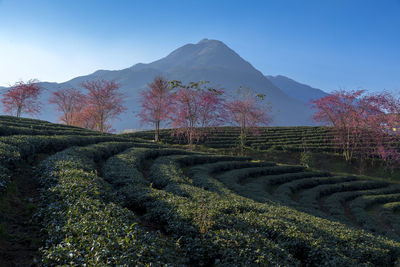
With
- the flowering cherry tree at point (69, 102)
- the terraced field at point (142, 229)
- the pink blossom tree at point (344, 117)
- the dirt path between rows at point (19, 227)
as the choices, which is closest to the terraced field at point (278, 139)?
the pink blossom tree at point (344, 117)

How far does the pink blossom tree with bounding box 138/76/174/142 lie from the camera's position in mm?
50281

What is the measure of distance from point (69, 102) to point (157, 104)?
30835 millimetres

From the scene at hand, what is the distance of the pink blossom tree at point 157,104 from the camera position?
50.3 m

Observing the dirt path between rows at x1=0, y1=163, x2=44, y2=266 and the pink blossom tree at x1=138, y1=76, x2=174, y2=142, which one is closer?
the dirt path between rows at x1=0, y1=163, x2=44, y2=266

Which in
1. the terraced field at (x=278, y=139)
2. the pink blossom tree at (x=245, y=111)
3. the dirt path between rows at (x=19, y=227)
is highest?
the pink blossom tree at (x=245, y=111)

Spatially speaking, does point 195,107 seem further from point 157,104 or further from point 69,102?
point 69,102

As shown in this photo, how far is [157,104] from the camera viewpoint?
51750 millimetres

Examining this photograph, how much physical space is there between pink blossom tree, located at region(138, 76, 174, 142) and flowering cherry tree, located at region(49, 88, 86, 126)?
23585mm

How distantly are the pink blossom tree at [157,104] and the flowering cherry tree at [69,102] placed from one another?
23585mm

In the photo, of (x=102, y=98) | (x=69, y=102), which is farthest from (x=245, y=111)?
(x=69, y=102)

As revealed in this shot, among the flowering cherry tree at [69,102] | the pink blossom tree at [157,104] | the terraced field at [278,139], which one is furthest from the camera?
the flowering cherry tree at [69,102]

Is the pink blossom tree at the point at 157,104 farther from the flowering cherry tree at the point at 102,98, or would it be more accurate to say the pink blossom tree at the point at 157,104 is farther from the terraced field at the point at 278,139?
Answer: the flowering cherry tree at the point at 102,98

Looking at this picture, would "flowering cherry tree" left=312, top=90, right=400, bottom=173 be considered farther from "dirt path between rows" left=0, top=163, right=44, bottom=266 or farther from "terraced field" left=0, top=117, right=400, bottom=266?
"dirt path between rows" left=0, top=163, right=44, bottom=266

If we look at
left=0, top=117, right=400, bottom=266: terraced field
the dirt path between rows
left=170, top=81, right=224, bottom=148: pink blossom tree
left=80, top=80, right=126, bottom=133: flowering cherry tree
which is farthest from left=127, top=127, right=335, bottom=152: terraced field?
the dirt path between rows
